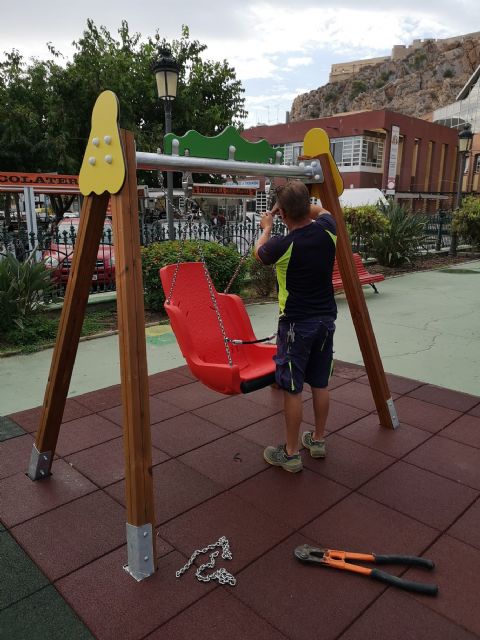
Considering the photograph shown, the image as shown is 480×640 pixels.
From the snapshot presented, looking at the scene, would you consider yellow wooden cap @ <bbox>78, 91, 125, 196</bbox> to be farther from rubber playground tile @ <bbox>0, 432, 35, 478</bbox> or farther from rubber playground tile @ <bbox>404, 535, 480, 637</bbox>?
rubber playground tile @ <bbox>404, 535, 480, 637</bbox>

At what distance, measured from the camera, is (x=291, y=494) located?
2.53 m

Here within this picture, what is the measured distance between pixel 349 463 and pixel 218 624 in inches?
52.4

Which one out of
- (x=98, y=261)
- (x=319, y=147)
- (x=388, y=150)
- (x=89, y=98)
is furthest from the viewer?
(x=388, y=150)

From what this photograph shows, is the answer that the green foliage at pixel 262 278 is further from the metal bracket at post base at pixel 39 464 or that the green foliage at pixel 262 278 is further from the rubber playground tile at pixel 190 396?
the metal bracket at post base at pixel 39 464

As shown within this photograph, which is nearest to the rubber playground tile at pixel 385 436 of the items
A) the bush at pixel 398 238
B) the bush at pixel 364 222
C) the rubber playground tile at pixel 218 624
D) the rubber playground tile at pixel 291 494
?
the rubber playground tile at pixel 291 494

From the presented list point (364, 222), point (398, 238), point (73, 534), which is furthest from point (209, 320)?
point (398, 238)

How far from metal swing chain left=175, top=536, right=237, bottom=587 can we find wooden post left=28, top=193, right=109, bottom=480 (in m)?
1.07

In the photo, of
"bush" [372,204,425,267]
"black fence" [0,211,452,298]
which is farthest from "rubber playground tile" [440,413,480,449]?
"bush" [372,204,425,267]

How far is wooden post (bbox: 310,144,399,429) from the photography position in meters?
3.04

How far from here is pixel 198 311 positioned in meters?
3.33

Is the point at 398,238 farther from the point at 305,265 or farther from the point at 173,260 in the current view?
the point at 305,265

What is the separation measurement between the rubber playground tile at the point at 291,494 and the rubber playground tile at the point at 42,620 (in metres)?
0.97

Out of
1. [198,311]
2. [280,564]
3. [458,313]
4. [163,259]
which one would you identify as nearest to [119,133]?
[198,311]

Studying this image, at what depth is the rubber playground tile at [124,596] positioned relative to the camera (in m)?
1.74
